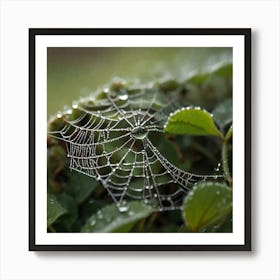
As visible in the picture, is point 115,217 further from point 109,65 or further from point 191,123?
point 109,65

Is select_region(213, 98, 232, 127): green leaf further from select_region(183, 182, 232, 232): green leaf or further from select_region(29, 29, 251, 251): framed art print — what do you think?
select_region(183, 182, 232, 232): green leaf

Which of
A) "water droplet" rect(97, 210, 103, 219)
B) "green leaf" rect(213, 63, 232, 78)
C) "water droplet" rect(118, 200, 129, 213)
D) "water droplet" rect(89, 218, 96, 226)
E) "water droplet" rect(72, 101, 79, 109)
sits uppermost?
"green leaf" rect(213, 63, 232, 78)

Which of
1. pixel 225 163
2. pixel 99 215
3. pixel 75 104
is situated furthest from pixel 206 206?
pixel 75 104

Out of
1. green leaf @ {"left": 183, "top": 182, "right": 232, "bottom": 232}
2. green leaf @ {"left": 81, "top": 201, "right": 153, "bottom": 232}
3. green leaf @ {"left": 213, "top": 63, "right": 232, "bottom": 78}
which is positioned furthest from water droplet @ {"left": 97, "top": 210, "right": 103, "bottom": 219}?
green leaf @ {"left": 213, "top": 63, "right": 232, "bottom": 78}

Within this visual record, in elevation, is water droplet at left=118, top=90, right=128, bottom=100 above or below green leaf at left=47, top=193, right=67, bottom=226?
above

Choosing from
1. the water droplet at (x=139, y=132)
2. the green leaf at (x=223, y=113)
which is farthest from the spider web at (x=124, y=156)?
the green leaf at (x=223, y=113)
